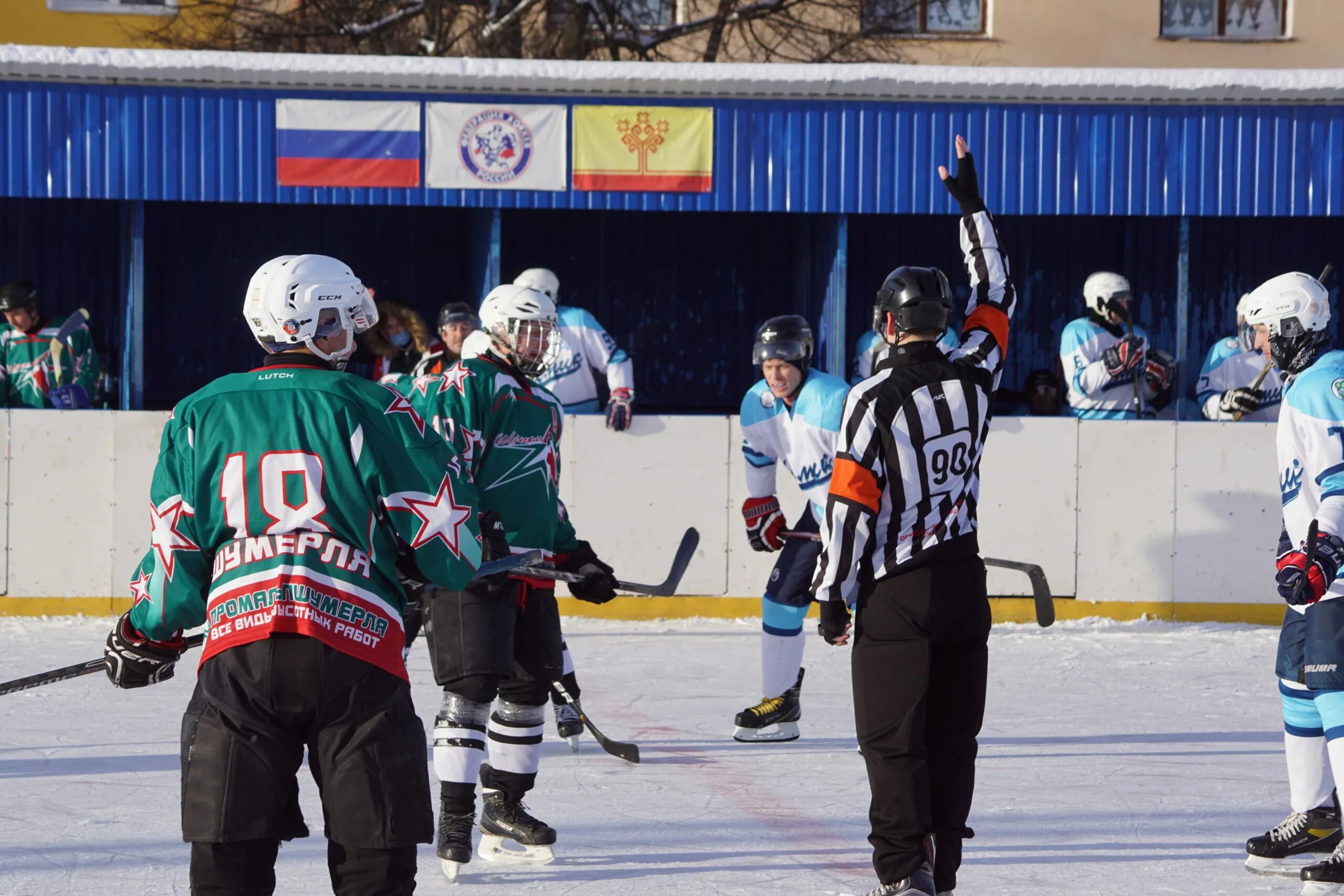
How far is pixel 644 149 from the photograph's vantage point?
9125 mm

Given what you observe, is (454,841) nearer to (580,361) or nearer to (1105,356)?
(580,361)

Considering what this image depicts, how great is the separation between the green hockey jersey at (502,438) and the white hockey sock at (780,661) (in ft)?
5.44

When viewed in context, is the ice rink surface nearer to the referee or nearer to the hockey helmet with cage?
the referee

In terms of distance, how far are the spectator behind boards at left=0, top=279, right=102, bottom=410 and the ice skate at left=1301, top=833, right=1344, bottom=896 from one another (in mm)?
7060

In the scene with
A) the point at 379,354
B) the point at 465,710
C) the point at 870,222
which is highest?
the point at 870,222

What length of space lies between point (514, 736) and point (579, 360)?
4695 millimetres

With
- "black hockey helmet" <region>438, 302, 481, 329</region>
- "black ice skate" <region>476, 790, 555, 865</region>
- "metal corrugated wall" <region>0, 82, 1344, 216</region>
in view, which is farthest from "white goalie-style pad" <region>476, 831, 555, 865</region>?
"metal corrugated wall" <region>0, 82, 1344, 216</region>

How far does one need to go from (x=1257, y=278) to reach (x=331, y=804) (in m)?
10.0

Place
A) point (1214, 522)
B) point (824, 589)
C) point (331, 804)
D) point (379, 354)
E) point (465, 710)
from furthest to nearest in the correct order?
point (379, 354) → point (1214, 522) → point (465, 710) → point (824, 589) → point (331, 804)

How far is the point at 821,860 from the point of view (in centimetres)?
421

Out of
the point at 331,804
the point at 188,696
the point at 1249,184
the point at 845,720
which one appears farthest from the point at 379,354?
the point at 331,804

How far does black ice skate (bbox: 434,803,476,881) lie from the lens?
4.05 meters

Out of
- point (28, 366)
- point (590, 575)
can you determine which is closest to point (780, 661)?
point (590, 575)

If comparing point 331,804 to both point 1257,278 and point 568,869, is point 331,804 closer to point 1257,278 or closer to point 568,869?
point 568,869
